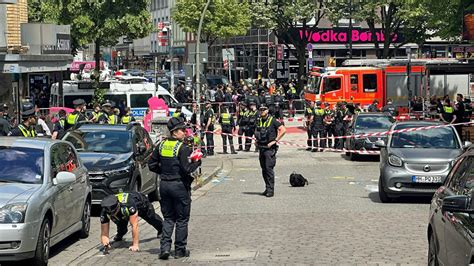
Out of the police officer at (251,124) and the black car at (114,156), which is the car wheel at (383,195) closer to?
the black car at (114,156)

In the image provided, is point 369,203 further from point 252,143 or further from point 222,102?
point 222,102

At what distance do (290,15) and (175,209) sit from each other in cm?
4299

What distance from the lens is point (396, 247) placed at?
12.6 metres

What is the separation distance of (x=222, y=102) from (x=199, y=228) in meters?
30.0

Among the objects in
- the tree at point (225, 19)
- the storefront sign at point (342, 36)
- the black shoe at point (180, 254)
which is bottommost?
the black shoe at point (180, 254)

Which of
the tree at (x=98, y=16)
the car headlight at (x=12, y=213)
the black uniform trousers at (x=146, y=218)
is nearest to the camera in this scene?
the car headlight at (x=12, y=213)

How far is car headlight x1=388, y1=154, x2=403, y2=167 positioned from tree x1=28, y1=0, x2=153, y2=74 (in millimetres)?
24045

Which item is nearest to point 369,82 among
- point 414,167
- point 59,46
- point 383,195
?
point 59,46

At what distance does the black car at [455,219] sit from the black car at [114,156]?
7395 mm

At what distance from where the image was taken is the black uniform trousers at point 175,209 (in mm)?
11758

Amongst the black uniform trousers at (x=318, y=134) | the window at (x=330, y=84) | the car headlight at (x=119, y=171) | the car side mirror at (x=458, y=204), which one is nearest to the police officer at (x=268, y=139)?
the car headlight at (x=119, y=171)

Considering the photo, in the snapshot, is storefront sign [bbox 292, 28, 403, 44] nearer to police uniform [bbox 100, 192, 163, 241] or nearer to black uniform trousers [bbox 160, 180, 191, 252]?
police uniform [bbox 100, 192, 163, 241]

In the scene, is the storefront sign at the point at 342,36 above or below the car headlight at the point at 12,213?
above

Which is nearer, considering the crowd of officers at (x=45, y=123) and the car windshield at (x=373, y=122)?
the crowd of officers at (x=45, y=123)
